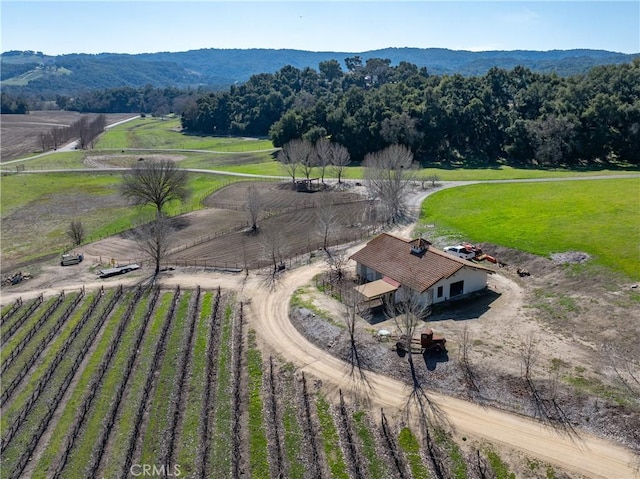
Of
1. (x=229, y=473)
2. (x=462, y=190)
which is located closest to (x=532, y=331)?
(x=229, y=473)

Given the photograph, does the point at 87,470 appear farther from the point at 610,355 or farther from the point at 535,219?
the point at 535,219

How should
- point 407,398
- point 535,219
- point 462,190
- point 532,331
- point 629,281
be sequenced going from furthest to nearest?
point 462,190, point 535,219, point 629,281, point 532,331, point 407,398

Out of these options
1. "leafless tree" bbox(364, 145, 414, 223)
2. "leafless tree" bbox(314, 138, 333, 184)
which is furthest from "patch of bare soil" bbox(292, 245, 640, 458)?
"leafless tree" bbox(314, 138, 333, 184)

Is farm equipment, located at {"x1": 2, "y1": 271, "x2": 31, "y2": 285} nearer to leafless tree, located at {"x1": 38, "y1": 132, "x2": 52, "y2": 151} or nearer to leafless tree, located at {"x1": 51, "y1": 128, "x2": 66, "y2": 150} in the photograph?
leafless tree, located at {"x1": 38, "y1": 132, "x2": 52, "y2": 151}

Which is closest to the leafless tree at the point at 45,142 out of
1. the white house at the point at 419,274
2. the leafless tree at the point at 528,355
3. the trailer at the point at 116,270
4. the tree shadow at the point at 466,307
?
the trailer at the point at 116,270

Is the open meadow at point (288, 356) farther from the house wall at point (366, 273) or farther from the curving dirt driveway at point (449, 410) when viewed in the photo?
the house wall at point (366, 273)

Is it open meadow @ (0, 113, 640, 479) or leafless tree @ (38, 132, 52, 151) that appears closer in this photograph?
open meadow @ (0, 113, 640, 479)

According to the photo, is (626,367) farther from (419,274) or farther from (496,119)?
(496,119)
